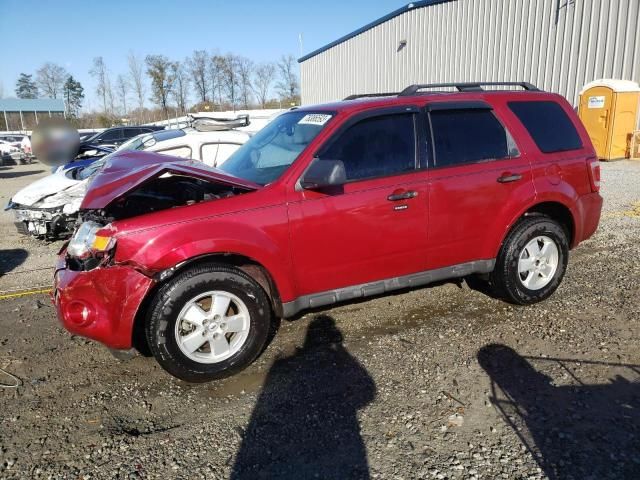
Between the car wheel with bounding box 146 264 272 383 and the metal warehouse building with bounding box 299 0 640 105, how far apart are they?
49.2 ft

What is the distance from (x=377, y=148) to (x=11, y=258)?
225 inches

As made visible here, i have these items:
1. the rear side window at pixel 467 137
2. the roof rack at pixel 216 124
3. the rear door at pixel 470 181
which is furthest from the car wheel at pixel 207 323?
the roof rack at pixel 216 124

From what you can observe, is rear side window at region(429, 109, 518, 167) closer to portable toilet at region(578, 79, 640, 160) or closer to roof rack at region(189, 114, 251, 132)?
roof rack at region(189, 114, 251, 132)

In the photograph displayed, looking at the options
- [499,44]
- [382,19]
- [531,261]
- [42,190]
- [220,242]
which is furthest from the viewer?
[382,19]

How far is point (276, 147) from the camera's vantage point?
3986 mm

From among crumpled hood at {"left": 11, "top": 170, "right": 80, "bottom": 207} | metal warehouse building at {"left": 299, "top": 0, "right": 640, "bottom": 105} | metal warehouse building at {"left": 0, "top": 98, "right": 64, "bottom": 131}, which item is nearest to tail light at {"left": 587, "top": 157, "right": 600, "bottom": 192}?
crumpled hood at {"left": 11, "top": 170, "right": 80, "bottom": 207}

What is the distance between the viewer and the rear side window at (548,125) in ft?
14.0

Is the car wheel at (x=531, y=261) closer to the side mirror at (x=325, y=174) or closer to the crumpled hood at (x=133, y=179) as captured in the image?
the side mirror at (x=325, y=174)

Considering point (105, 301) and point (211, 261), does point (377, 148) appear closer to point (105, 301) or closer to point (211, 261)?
point (211, 261)

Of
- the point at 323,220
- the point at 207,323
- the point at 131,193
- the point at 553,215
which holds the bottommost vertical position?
the point at 207,323

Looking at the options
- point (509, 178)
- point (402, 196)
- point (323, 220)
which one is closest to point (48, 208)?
point (323, 220)

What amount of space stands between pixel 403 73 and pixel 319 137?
69.1 ft

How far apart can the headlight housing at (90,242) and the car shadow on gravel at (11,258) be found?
3472 millimetres

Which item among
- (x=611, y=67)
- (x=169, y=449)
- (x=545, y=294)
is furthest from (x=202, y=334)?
(x=611, y=67)
